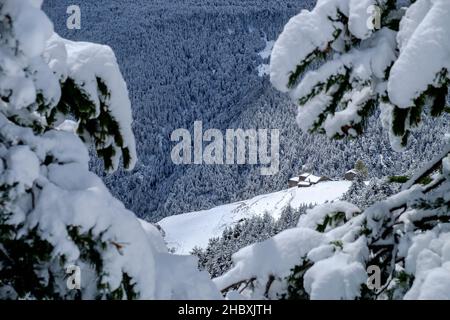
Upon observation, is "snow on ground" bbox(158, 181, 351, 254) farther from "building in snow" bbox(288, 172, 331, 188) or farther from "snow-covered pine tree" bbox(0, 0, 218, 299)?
"snow-covered pine tree" bbox(0, 0, 218, 299)

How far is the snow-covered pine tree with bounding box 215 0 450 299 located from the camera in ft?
7.84

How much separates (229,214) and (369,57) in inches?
4370

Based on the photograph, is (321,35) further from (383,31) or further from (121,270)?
(121,270)

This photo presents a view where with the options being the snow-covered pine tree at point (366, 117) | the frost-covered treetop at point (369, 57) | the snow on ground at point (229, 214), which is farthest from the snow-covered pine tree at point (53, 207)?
the snow on ground at point (229, 214)

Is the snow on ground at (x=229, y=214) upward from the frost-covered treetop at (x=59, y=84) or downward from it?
downward

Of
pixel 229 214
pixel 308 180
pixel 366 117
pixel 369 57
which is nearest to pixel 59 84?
pixel 369 57

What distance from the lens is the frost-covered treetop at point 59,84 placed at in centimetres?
209

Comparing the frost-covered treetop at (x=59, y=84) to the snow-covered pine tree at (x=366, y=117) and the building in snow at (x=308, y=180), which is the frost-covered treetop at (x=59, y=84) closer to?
the snow-covered pine tree at (x=366, y=117)

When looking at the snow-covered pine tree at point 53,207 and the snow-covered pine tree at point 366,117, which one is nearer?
the snow-covered pine tree at point 53,207

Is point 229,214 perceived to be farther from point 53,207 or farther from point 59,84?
point 53,207

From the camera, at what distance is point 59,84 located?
234 centimetres

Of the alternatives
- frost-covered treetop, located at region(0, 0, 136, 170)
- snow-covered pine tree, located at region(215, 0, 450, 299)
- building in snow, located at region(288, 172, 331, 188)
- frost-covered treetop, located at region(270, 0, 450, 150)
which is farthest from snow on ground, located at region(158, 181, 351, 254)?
frost-covered treetop, located at region(0, 0, 136, 170)
